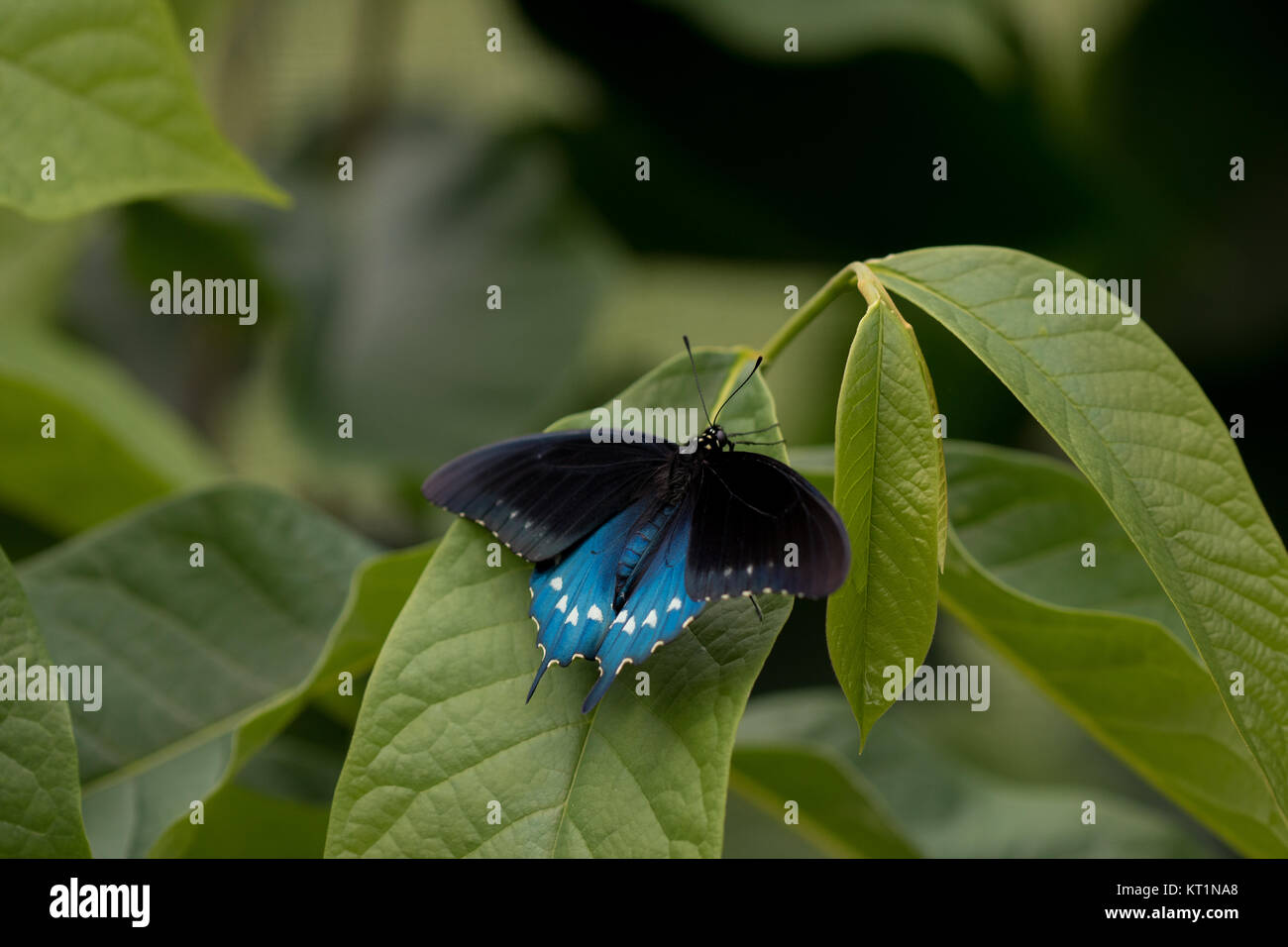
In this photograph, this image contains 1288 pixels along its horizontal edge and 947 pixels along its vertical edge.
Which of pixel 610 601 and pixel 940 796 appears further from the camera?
pixel 940 796

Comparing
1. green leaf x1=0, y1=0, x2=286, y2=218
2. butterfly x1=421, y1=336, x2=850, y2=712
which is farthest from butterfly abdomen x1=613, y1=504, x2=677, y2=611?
green leaf x1=0, y1=0, x2=286, y2=218

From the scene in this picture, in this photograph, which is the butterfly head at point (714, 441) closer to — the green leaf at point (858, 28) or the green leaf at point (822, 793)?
the green leaf at point (822, 793)

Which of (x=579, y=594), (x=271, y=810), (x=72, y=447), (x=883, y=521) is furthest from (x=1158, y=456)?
(x=72, y=447)

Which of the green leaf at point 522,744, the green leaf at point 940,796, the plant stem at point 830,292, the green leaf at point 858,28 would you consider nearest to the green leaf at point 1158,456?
the plant stem at point 830,292

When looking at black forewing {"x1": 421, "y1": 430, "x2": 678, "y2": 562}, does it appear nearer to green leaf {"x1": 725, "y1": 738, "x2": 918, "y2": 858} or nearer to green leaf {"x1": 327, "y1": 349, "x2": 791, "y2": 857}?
green leaf {"x1": 327, "y1": 349, "x2": 791, "y2": 857}

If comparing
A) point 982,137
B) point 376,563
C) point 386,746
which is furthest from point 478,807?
point 982,137

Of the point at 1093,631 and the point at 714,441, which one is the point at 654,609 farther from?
the point at 1093,631

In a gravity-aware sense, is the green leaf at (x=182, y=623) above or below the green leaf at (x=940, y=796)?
above
